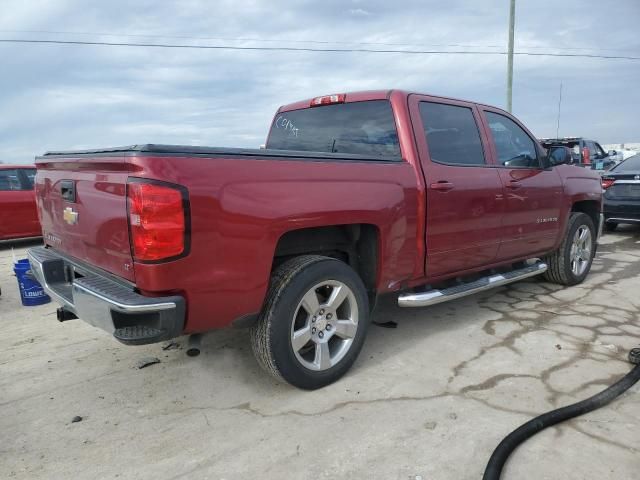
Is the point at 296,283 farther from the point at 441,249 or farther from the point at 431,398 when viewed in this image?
the point at 441,249

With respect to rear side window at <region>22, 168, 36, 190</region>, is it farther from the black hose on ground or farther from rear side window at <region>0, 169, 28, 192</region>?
the black hose on ground

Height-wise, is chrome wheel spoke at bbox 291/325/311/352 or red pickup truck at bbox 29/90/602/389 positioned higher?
red pickup truck at bbox 29/90/602/389

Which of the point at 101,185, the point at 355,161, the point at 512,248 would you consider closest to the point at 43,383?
the point at 101,185

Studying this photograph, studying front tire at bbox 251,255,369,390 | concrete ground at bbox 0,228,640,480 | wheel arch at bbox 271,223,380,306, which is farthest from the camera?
wheel arch at bbox 271,223,380,306

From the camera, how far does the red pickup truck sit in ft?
7.73

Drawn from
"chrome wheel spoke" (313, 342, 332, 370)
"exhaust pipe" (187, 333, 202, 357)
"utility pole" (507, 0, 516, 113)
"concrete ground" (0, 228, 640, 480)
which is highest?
"utility pole" (507, 0, 516, 113)

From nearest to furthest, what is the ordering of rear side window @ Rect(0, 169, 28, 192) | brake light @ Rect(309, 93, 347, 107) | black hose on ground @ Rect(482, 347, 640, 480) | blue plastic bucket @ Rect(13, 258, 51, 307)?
black hose on ground @ Rect(482, 347, 640, 480), brake light @ Rect(309, 93, 347, 107), blue plastic bucket @ Rect(13, 258, 51, 307), rear side window @ Rect(0, 169, 28, 192)

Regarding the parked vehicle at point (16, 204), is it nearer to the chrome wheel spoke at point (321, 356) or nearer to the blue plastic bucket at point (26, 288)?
the blue plastic bucket at point (26, 288)

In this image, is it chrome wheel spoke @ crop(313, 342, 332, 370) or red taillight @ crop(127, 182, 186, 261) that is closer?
red taillight @ crop(127, 182, 186, 261)

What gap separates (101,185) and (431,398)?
221 cm

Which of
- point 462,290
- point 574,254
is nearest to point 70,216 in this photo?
point 462,290

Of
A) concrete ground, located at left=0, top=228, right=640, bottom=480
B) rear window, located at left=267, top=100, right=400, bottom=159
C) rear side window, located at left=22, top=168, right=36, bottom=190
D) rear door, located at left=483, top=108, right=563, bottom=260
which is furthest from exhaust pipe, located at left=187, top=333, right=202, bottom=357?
rear side window, located at left=22, top=168, right=36, bottom=190

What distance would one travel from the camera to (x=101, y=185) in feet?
8.37

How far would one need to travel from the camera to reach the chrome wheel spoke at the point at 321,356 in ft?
9.88
